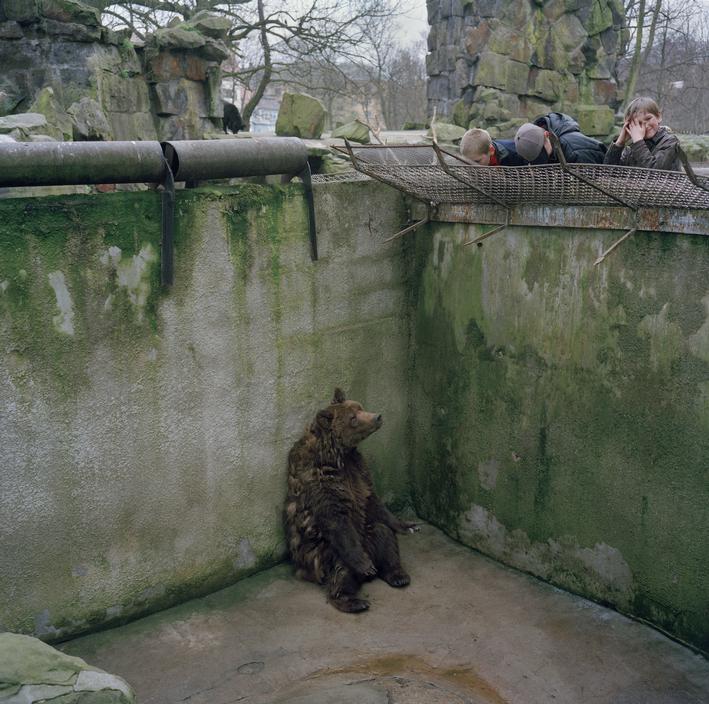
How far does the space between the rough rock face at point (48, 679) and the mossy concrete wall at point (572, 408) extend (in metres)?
2.90

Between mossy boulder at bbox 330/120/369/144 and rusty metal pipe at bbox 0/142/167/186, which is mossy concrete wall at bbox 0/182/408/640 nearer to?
rusty metal pipe at bbox 0/142/167/186

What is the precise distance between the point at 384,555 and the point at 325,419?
0.96 metres

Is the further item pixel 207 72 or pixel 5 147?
pixel 207 72

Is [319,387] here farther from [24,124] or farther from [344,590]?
[24,124]

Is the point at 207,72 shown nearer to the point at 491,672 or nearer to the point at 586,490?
the point at 586,490

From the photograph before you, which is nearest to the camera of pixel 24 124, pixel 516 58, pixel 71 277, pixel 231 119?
pixel 71 277

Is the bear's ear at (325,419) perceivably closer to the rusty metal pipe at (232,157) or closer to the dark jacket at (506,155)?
the rusty metal pipe at (232,157)

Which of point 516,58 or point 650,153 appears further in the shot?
point 516,58

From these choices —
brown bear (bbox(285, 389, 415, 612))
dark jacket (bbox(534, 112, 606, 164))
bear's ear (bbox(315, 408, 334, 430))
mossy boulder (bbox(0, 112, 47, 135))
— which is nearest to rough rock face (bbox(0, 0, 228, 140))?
mossy boulder (bbox(0, 112, 47, 135))

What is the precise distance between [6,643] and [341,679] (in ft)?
5.78

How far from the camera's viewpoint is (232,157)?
14.6 ft

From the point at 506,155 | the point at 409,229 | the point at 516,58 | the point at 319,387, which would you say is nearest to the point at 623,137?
the point at 506,155

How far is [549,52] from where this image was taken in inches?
616

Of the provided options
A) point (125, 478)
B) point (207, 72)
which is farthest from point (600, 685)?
point (207, 72)
